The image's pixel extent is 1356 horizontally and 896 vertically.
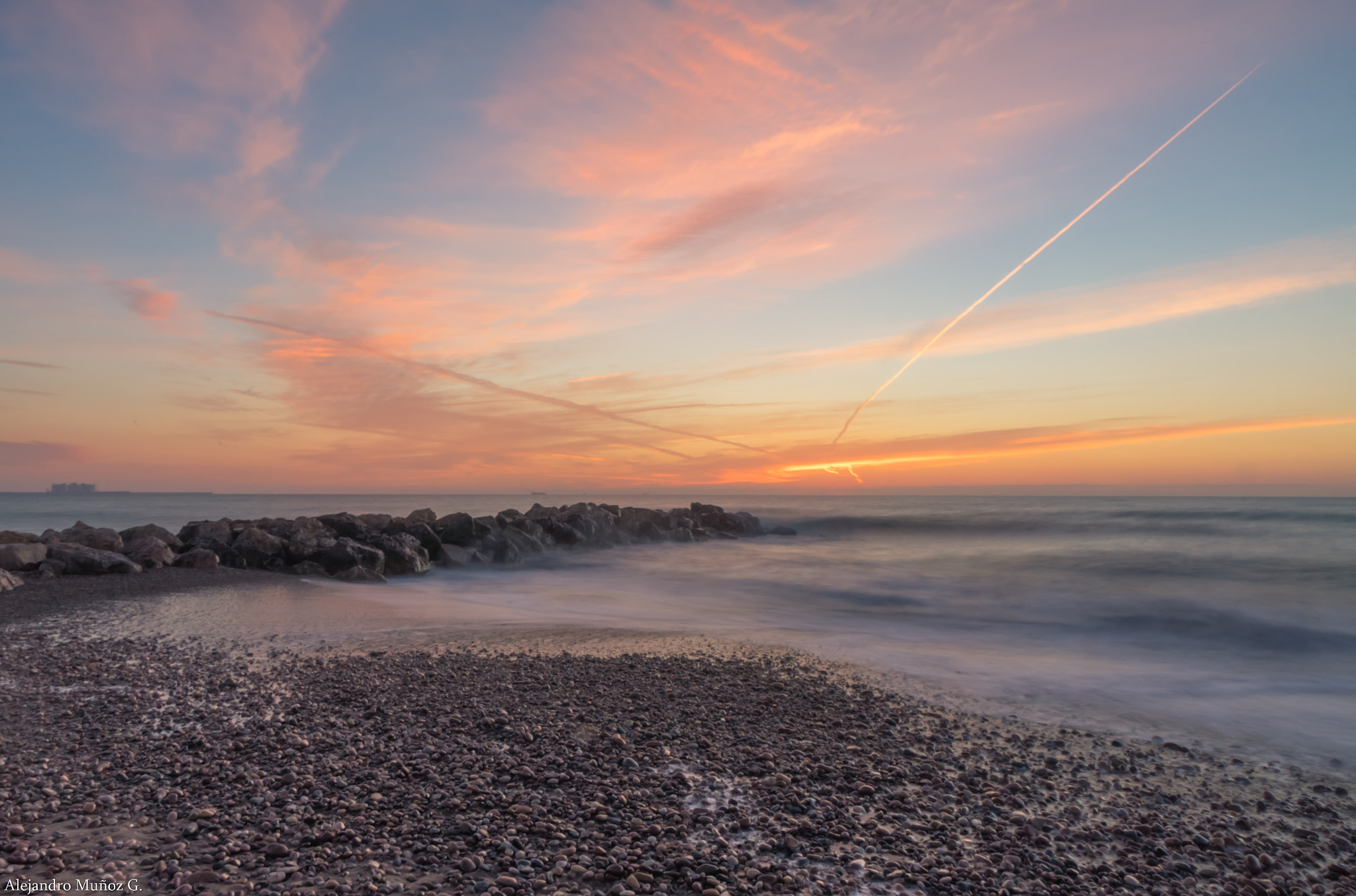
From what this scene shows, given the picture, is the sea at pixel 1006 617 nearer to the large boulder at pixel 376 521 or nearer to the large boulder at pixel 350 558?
the large boulder at pixel 350 558

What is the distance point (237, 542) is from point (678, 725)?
1408 centimetres

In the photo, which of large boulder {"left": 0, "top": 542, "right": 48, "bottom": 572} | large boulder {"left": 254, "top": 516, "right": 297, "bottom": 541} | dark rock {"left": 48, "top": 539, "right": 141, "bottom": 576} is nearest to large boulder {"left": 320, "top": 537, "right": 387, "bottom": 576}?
large boulder {"left": 254, "top": 516, "right": 297, "bottom": 541}

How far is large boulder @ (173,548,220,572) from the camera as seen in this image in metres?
14.3

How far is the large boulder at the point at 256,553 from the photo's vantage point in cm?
1528

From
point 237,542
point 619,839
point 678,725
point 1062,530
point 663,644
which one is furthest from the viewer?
point 1062,530

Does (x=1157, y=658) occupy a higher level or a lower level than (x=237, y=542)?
lower

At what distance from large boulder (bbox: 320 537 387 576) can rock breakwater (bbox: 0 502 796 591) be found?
2 cm

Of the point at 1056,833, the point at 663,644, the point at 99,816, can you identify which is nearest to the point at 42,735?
the point at 99,816

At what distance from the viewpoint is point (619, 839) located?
3.72 meters

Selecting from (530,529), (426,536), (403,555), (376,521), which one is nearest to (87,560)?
(403,555)

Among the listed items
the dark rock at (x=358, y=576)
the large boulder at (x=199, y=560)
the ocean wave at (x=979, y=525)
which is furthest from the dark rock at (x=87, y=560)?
the ocean wave at (x=979, y=525)

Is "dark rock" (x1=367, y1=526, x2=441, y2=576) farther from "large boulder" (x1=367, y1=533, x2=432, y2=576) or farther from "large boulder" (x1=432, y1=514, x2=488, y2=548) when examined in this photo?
"large boulder" (x1=432, y1=514, x2=488, y2=548)

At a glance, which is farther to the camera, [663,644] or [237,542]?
[237,542]

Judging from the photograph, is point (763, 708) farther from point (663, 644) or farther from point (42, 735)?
point (42, 735)
